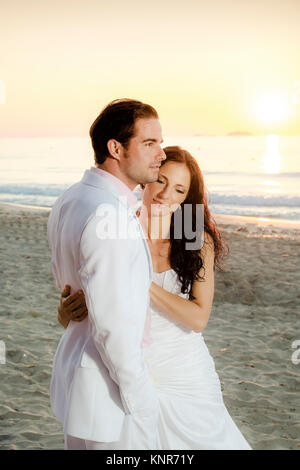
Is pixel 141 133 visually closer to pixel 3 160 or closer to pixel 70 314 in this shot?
pixel 70 314

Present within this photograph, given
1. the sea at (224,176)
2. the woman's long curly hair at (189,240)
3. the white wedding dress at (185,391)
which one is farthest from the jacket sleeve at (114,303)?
the sea at (224,176)

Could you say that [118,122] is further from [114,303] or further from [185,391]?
[185,391]

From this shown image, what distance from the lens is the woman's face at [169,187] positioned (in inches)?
113

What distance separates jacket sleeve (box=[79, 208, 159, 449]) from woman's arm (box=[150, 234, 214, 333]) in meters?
0.64

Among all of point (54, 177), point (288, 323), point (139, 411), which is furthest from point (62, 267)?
point (54, 177)

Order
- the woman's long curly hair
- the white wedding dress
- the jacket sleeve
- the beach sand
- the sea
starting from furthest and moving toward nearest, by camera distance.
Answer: the sea
the beach sand
the woman's long curly hair
the white wedding dress
the jacket sleeve

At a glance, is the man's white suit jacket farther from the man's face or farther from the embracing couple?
the man's face

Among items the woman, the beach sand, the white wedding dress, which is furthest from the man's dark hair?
the beach sand

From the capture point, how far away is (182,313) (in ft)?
8.66

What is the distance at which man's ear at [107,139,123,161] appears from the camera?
2223 mm

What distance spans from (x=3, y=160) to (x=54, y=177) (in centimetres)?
1061

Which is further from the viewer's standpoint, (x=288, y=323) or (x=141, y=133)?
(x=288, y=323)

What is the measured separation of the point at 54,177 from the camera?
27625mm

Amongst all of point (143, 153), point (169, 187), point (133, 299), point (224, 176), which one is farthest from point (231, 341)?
point (224, 176)
